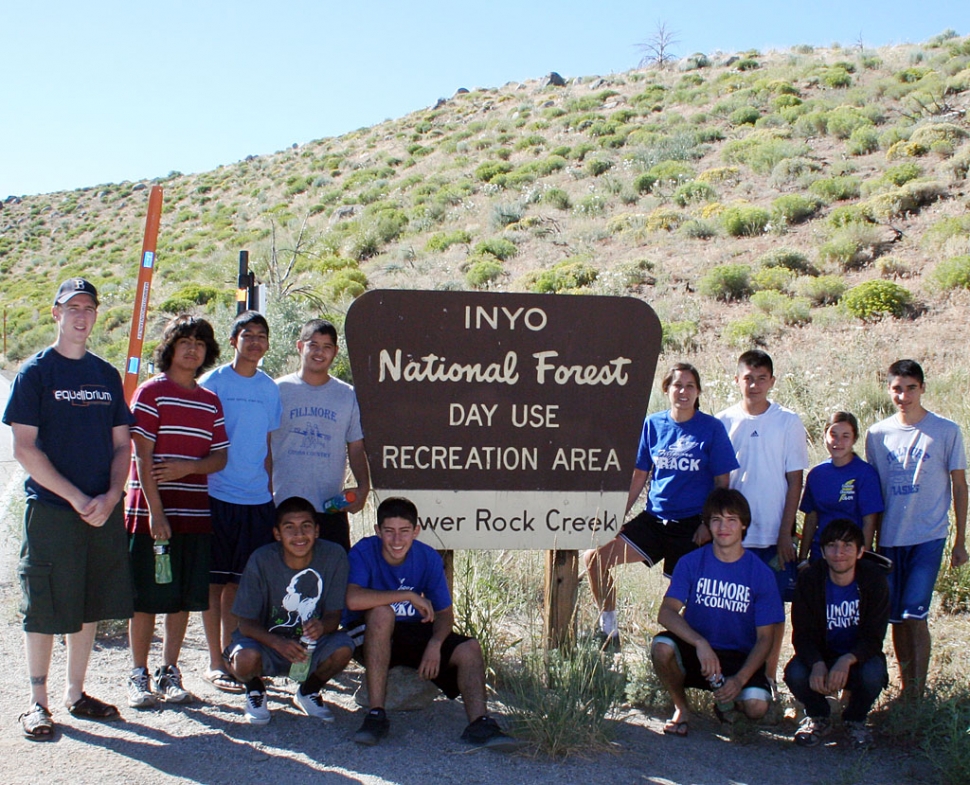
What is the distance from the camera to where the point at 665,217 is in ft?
68.8

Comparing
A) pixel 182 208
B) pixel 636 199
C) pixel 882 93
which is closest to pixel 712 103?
pixel 882 93

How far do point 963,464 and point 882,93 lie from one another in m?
26.0

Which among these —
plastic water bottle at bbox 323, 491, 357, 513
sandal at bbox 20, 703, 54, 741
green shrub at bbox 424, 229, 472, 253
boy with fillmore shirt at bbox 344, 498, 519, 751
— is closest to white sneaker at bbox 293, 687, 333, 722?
boy with fillmore shirt at bbox 344, 498, 519, 751

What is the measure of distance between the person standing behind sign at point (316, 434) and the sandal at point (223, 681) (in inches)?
33.3

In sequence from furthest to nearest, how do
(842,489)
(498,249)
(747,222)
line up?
(498,249), (747,222), (842,489)

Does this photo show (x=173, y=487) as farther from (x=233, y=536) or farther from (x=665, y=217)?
(x=665, y=217)

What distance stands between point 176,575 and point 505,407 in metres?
1.83

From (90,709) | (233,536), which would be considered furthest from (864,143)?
(90,709)

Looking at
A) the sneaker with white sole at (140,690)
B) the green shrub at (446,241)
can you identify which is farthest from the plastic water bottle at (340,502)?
the green shrub at (446,241)

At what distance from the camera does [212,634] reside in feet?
16.2

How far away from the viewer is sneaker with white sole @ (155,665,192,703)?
4574mm

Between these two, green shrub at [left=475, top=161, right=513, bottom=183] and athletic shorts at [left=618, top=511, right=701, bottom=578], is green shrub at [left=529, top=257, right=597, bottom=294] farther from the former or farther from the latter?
green shrub at [left=475, top=161, right=513, bottom=183]

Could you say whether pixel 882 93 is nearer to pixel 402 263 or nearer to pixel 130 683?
pixel 402 263

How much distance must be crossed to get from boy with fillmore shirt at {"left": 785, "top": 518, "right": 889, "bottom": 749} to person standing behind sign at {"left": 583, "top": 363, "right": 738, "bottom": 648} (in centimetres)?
68
